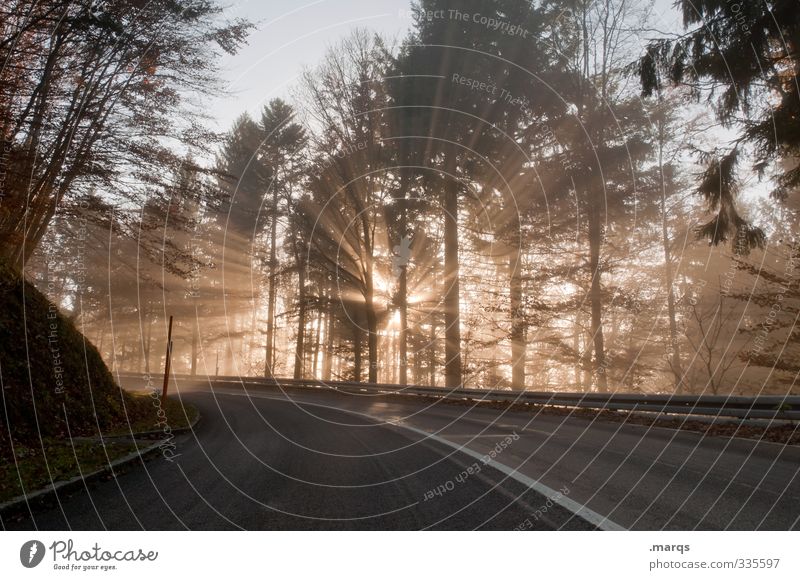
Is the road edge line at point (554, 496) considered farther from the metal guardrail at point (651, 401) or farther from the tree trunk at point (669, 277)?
the tree trunk at point (669, 277)

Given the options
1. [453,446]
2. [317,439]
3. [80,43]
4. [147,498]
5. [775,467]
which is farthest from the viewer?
[317,439]

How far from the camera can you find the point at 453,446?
8.66m

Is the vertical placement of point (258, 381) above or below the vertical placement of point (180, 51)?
below

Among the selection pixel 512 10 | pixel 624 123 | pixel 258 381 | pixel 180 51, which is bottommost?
pixel 258 381

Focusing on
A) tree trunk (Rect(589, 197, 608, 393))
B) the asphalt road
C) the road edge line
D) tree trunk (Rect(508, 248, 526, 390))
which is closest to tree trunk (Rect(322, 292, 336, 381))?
tree trunk (Rect(508, 248, 526, 390))

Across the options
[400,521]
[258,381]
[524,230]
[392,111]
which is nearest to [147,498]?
[400,521]

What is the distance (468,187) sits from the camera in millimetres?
22750

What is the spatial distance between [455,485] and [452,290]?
18908 millimetres

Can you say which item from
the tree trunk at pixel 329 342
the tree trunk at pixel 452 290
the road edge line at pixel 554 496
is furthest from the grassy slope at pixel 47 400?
the tree trunk at pixel 329 342

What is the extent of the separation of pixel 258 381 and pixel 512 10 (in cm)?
2553

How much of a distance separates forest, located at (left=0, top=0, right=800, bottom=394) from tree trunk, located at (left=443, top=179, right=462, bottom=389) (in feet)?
0.56

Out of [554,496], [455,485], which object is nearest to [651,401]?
[455,485]

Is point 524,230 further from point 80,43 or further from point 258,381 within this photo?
point 258,381

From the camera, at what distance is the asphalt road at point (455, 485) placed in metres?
4.08
